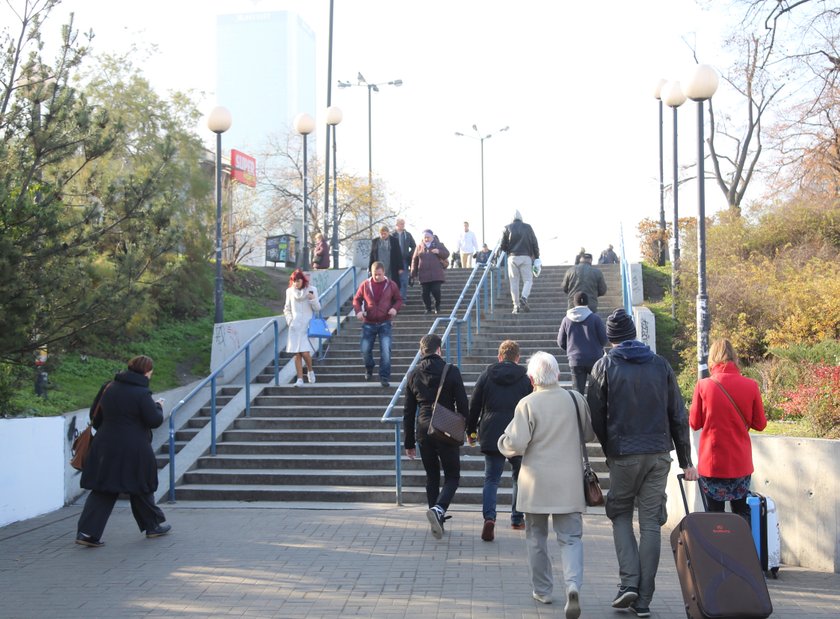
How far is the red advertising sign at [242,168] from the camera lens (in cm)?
3038

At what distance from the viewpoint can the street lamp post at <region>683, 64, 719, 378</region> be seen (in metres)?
10.7

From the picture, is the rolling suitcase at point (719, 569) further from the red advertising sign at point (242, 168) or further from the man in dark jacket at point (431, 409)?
the red advertising sign at point (242, 168)

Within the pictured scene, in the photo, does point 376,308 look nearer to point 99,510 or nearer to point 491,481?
point 491,481

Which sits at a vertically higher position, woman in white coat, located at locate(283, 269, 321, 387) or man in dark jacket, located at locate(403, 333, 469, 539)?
woman in white coat, located at locate(283, 269, 321, 387)

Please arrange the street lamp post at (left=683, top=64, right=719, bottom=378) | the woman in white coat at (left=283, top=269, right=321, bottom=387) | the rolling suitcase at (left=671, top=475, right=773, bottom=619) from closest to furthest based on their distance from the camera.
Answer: the rolling suitcase at (left=671, top=475, right=773, bottom=619) → the street lamp post at (left=683, top=64, right=719, bottom=378) → the woman in white coat at (left=283, top=269, right=321, bottom=387)

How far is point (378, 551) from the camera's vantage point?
7824 millimetres

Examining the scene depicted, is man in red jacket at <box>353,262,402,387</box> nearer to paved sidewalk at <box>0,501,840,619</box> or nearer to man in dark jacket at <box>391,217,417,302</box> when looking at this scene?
man in dark jacket at <box>391,217,417,302</box>

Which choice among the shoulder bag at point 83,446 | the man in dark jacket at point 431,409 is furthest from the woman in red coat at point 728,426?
the shoulder bag at point 83,446

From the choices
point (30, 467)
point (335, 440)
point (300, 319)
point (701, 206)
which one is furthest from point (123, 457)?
point (701, 206)

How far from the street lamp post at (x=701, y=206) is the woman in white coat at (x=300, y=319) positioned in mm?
5432

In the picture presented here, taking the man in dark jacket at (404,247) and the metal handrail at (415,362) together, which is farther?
the man in dark jacket at (404,247)

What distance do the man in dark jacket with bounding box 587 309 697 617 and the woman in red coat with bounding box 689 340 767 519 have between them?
2.92 ft

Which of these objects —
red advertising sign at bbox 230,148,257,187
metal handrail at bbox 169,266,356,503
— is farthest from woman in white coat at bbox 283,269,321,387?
red advertising sign at bbox 230,148,257,187

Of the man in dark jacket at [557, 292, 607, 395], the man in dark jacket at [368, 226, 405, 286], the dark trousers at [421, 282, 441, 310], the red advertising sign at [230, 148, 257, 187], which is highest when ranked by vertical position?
the red advertising sign at [230, 148, 257, 187]
